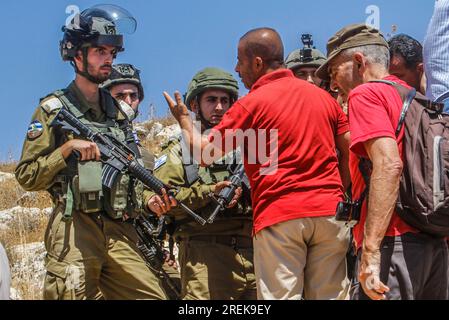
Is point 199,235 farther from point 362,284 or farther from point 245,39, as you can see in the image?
point 362,284

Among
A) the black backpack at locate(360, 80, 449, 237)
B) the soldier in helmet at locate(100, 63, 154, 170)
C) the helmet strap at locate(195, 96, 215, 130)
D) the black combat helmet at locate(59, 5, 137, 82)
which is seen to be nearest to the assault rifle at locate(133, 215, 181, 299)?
the helmet strap at locate(195, 96, 215, 130)

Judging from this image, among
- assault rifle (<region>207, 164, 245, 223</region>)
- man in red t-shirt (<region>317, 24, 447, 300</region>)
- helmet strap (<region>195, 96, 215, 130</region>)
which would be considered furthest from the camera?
helmet strap (<region>195, 96, 215, 130</region>)

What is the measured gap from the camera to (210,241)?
6805 mm

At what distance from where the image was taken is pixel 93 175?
20.2ft

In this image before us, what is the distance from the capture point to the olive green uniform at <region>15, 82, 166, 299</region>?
610cm

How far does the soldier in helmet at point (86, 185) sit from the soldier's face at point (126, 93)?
1580 mm

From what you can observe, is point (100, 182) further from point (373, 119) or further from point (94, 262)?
point (373, 119)

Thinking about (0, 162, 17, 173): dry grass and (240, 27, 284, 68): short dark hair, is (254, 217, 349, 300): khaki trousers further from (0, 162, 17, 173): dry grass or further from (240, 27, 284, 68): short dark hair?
(0, 162, 17, 173): dry grass

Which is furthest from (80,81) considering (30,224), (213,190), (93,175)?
(30,224)

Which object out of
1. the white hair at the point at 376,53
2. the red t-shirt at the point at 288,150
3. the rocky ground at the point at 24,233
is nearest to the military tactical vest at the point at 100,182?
the rocky ground at the point at 24,233

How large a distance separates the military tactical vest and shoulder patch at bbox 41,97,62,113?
5 cm

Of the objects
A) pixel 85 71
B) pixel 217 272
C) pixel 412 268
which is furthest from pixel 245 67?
pixel 412 268

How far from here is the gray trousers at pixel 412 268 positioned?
4469 mm
